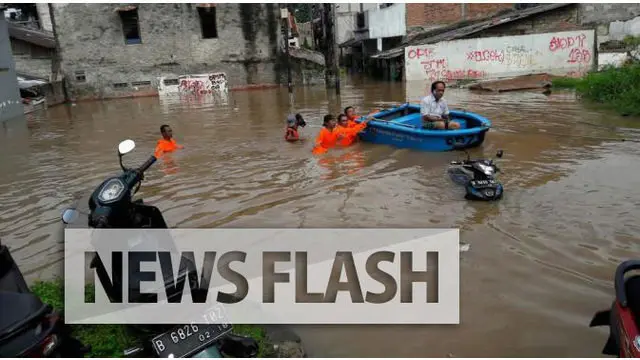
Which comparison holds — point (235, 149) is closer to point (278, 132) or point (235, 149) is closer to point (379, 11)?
point (278, 132)

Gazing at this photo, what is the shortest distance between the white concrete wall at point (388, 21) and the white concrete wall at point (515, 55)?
5.22 m

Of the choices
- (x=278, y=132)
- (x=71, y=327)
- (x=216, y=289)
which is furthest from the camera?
(x=278, y=132)

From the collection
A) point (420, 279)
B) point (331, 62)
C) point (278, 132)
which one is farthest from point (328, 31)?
point (420, 279)

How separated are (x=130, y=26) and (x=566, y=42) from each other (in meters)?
21.6

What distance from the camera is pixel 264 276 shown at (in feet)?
16.1

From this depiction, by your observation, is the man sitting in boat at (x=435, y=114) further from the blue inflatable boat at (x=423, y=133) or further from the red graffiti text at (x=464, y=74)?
the red graffiti text at (x=464, y=74)

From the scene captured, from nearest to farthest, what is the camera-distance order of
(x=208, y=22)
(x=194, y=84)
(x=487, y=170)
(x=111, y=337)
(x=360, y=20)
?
1. (x=111, y=337)
2. (x=487, y=170)
3. (x=194, y=84)
4. (x=208, y=22)
5. (x=360, y=20)

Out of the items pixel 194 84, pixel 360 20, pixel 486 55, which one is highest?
pixel 360 20

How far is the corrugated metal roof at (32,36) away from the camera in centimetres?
2754

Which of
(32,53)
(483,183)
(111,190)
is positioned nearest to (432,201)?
(483,183)

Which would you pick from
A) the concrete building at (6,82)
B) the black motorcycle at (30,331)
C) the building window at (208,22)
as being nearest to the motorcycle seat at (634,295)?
the black motorcycle at (30,331)

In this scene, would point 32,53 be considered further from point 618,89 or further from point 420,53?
point 618,89

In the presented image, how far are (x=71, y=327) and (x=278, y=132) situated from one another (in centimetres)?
995

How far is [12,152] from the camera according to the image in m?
12.3
